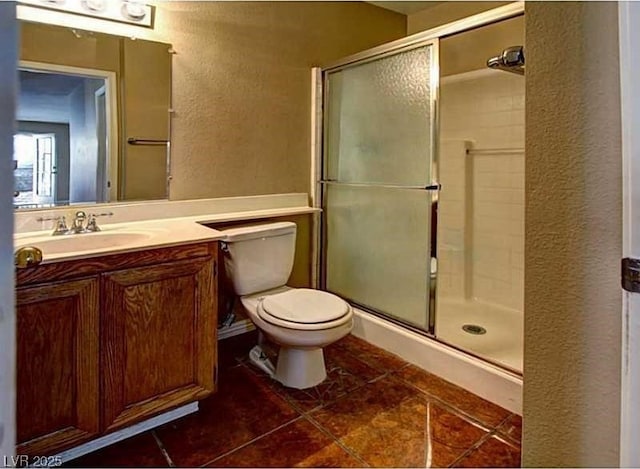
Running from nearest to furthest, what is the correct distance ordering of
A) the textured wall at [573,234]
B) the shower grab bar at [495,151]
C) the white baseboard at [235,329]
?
the textured wall at [573,234]
the white baseboard at [235,329]
the shower grab bar at [495,151]

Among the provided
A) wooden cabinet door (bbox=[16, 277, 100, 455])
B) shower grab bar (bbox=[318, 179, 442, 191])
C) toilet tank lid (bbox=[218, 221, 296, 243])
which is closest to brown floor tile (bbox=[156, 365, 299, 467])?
wooden cabinet door (bbox=[16, 277, 100, 455])

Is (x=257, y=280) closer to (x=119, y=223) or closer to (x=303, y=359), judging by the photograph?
(x=303, y=359)

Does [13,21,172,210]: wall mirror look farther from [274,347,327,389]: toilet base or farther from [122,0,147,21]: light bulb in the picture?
[274,347,327,389]: toilet base

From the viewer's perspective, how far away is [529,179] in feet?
3.32

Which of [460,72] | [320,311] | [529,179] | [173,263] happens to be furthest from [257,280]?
[460,72]

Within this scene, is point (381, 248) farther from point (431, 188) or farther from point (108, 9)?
point (108, 9)

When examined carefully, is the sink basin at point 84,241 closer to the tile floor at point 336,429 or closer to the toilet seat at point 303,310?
the toilet seat at point 303,310

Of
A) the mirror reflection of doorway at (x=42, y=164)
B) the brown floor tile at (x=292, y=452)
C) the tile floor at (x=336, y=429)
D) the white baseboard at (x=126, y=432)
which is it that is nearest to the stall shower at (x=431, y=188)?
the tile floor at (x=336, y=429)

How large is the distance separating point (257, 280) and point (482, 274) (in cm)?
166

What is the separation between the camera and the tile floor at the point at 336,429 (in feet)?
5.20

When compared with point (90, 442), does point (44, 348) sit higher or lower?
higher

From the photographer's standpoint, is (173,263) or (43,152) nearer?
(173,263)

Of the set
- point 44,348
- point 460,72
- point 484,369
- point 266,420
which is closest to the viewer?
point 44,348

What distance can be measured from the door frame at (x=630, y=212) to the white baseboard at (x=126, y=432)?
61.7 inches
